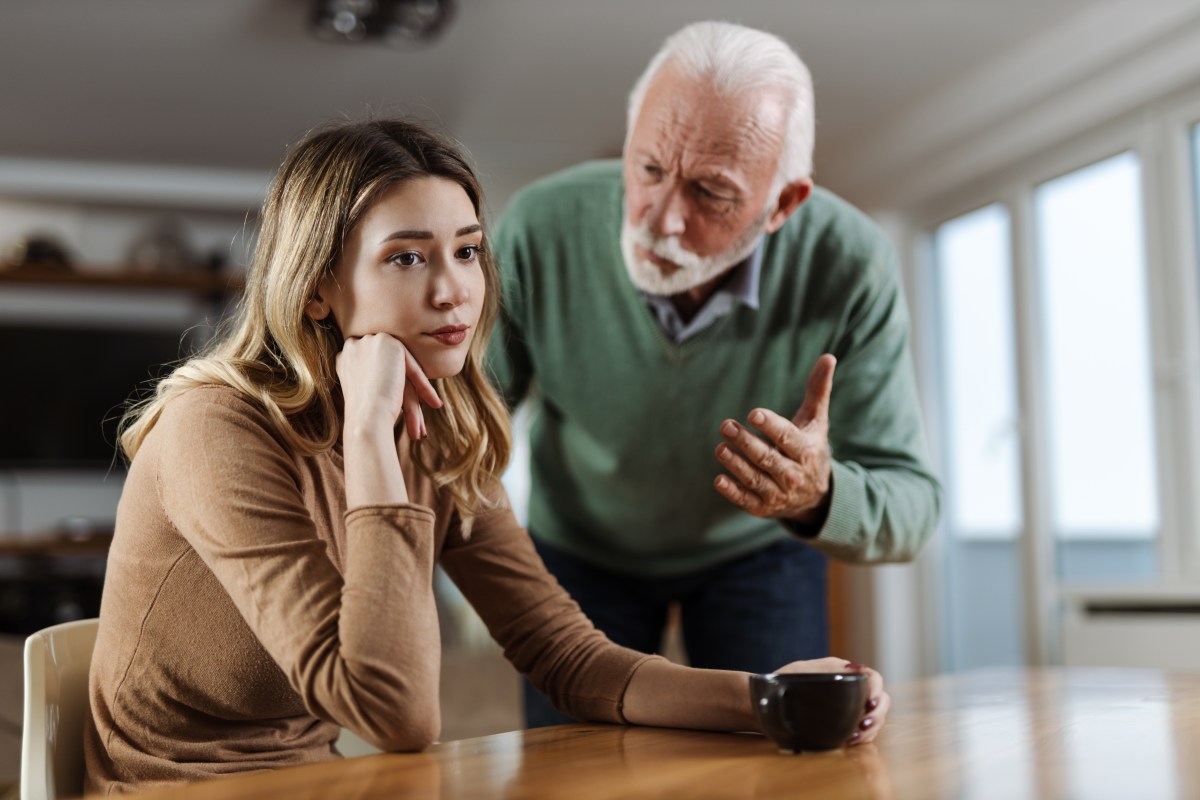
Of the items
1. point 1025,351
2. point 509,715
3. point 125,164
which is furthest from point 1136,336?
point 125,164

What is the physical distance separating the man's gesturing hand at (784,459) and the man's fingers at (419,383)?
30 cm

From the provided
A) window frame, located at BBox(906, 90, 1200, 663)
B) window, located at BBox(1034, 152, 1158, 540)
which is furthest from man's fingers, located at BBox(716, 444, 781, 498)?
window, located at BBox(1034, 152, 1158, 540)

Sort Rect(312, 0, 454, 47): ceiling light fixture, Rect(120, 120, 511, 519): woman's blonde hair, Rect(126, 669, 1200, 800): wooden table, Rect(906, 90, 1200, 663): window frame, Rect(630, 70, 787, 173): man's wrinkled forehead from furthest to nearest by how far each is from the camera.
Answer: Rect(312, 0, 454, 47): ceiling light fixture < Rect(906, 90, 1200, 663): window frame < Rect(630, 70, 787, 173): man's wrinkled forehead < Rect(120, 120, 511, 519): woman's blonde hair < Rect(126, 669, 1200, 800): wooden table

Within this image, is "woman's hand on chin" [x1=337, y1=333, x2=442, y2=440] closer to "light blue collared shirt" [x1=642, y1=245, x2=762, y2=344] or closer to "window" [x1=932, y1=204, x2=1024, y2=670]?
"light blue collared shirt" [x1=642, y1=245, x2=762, y2=344]

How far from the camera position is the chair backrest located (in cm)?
112

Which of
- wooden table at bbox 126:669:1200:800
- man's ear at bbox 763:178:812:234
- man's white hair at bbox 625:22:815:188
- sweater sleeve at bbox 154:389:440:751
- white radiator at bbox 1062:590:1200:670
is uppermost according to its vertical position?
man's white hair at bbox 625:22:815:188

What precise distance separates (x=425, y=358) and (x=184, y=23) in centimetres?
324

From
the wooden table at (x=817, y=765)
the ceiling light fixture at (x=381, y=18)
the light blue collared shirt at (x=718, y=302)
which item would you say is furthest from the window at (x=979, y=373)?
the wooden table at (x=817, y=765)

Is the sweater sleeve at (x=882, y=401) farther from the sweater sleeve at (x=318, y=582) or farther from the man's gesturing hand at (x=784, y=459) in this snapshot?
the sweater sleeve at (x=318, y=582)

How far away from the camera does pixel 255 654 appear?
3.65 ft

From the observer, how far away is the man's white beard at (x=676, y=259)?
5.39 ft

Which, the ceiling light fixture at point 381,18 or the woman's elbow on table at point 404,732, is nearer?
the woman's elbow on table at point 404,732

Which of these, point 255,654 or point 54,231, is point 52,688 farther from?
point 54,231

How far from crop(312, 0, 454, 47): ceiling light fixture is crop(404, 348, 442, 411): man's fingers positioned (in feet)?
9.38
